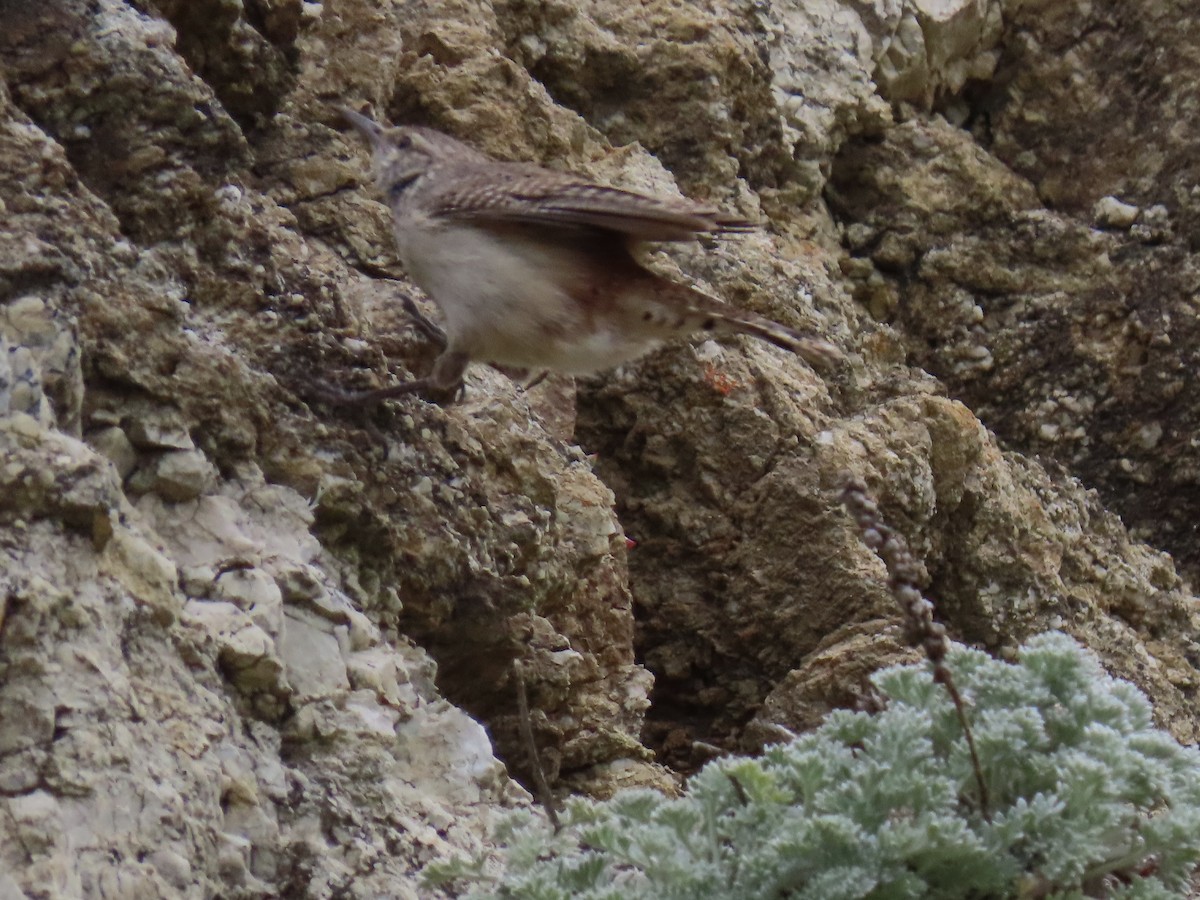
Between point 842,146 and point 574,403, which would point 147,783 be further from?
point 842,146

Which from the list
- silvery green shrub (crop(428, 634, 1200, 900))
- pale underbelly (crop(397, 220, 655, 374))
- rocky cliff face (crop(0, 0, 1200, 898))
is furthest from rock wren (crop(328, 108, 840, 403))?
silvery green shrub (crop(428, 634, 1200, 900))

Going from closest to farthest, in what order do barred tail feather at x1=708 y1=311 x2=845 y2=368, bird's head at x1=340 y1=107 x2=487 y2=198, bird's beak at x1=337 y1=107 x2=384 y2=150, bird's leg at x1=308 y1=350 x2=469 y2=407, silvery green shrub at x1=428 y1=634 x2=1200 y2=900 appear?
silvery green shrub at x1=428 y1=634 x2=1200 y2=900
bird's leg at x1=308 y1=350 x2=469 y2=407
barred tail feather at x1=708 y1=311 x2=845 y2=368
bird's head at x1=340 y1=107 x2=487 y2=198
bird's beak at x1=337 y1=107 x2=384 y2=150

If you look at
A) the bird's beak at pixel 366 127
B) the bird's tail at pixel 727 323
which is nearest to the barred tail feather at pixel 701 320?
the bird's tail at pixel 727 323

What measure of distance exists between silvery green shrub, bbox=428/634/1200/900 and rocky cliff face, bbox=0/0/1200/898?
759mm

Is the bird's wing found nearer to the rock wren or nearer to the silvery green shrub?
the rock wren

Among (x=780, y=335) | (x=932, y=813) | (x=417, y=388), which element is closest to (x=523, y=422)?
(x=417, y=388)

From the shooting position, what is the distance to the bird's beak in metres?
5.16

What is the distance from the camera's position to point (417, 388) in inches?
172

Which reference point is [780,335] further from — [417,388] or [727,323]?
[417,388]

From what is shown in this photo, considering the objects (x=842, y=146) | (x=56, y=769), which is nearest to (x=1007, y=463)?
(x=842, y=146)

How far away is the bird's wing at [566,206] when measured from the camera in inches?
175

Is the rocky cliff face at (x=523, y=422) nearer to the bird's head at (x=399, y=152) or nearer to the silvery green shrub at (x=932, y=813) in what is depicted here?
the bird's head at (x=399, y=152)

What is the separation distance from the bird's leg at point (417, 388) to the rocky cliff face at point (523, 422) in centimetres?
6

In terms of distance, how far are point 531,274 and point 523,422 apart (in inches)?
18.4
